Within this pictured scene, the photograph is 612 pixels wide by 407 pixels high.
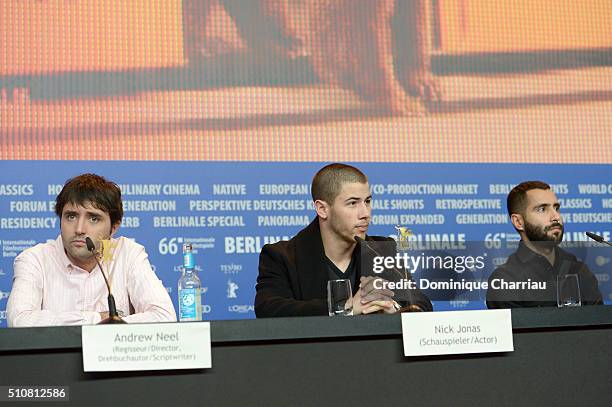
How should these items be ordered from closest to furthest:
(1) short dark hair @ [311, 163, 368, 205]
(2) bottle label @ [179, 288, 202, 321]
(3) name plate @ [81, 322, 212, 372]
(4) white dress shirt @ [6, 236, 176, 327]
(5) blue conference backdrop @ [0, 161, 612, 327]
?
(3) name plate @ [81, 322, 212, 372] → (2) bottle label @ [179, 288, 202, 321] → (4) white dress shirt @ [6, 236, 176, 327] → (1) short dark hair @ [311, 163, 368, 205] → (5) blue conference backdrop @ [0, 161, 612, 327]

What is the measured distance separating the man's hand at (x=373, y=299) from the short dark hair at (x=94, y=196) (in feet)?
3.74

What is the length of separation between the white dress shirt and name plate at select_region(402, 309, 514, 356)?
1.14 metres

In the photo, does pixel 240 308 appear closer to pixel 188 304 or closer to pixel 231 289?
pixel 231 289

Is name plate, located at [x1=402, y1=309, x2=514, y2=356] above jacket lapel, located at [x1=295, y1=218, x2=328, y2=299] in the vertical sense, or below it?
below

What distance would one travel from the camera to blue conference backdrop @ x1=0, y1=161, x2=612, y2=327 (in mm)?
3492

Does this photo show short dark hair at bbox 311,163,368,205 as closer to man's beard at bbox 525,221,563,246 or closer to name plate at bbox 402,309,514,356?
man's beard at bbox 525,221,563,246

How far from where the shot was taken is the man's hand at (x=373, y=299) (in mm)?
1894

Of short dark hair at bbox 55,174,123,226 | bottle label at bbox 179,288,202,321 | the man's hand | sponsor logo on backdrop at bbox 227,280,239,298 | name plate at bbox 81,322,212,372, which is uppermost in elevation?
short dark hair at bbox 55,174,123,226

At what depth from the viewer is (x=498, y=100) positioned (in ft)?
13.2

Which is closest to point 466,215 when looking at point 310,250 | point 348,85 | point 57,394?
point 348,85

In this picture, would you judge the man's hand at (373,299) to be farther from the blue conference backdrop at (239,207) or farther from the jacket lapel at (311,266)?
the blue conference backdrop at (239,207)

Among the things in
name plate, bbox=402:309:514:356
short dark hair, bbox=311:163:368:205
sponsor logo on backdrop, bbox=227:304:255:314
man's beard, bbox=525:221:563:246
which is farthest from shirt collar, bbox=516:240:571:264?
sponsor logo on backdrop, bbox=227:304:255:314

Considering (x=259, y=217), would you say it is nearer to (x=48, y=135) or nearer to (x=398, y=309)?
(x=48, y=135)

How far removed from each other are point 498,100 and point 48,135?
2.12 meters
